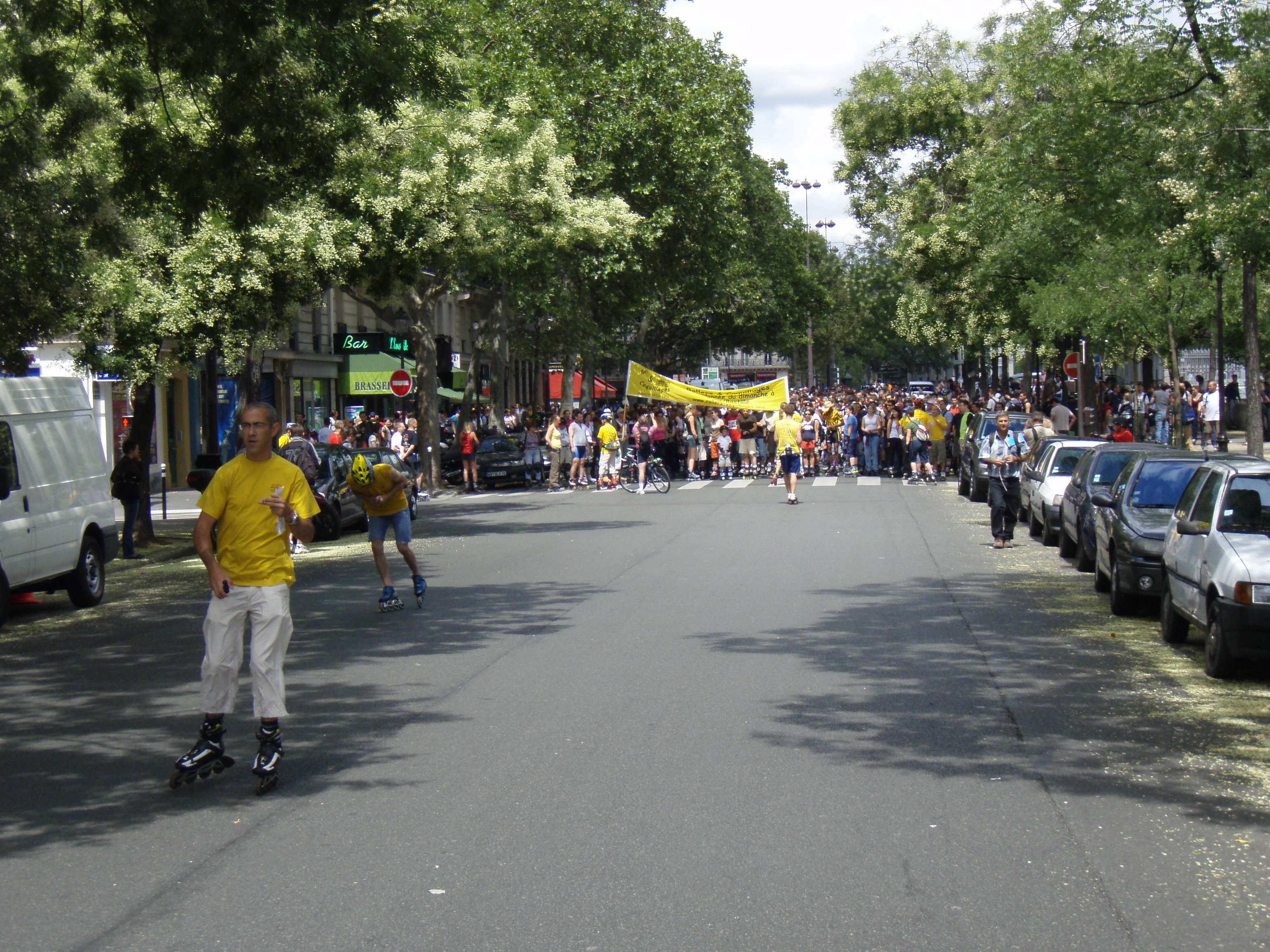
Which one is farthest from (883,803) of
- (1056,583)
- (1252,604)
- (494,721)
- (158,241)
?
(158,241)

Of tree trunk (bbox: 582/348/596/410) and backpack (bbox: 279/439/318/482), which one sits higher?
tree trunk (bbox: 582/348/596/410)

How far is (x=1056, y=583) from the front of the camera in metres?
15.1

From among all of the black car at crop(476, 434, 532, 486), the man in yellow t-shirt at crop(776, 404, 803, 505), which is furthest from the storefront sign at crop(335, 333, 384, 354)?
the man in yellow t-shirt at crop(776, 404, 803, 505)

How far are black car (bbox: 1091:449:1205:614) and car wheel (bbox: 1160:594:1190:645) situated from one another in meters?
0.32

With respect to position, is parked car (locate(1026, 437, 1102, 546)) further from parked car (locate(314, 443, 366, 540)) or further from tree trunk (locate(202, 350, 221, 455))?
tree trunk (locate(202, 350, 221, 455))

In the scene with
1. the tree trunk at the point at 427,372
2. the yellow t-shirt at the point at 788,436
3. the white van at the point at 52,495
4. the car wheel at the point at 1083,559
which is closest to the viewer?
the white van at the point at 52,495

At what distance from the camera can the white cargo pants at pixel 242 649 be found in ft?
22.2

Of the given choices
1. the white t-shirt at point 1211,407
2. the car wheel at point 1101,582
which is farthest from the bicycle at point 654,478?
the car wheel at point 1101,582

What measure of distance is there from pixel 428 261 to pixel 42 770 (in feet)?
55.1

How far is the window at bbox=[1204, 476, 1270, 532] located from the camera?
9.98m

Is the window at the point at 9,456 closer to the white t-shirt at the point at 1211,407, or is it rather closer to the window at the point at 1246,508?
the window at the point at 1246,508

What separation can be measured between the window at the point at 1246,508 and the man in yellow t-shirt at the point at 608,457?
2420cm

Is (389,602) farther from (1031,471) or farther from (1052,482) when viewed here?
(1031,471)

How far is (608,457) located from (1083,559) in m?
19.3
